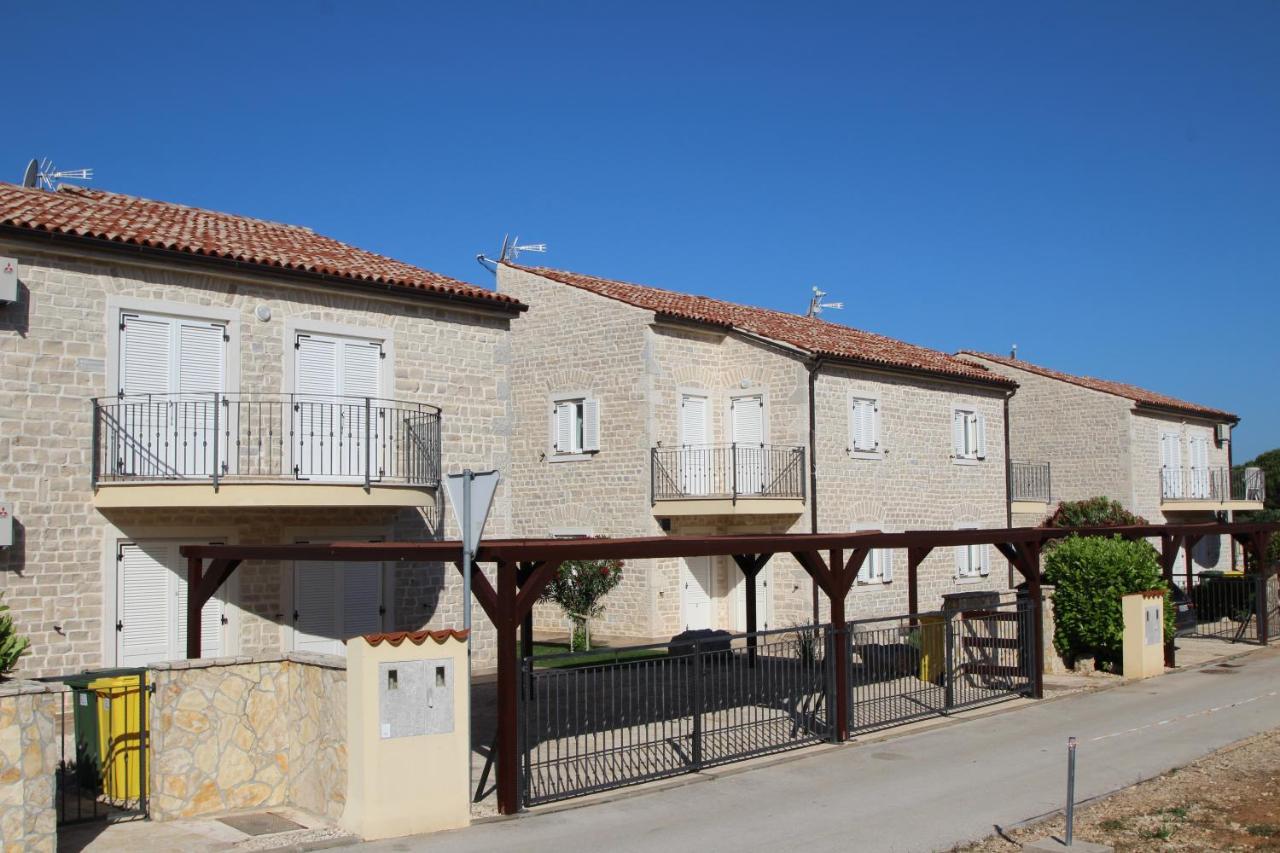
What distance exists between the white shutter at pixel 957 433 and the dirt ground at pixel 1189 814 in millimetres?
16395

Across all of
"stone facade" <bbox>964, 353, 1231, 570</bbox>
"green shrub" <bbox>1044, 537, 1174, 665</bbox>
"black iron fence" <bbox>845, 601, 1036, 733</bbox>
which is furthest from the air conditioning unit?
"stone facade" <bbox>964, 353, 1231, 570</bbox>

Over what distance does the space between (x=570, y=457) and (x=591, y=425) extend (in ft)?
2.92

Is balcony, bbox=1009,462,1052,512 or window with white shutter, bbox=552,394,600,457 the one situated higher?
window with white shutter, bbox=552,394,600,457

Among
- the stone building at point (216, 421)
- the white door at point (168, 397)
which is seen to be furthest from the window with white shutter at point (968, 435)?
the white door at point (168, 397)

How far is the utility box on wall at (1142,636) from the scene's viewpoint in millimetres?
18016

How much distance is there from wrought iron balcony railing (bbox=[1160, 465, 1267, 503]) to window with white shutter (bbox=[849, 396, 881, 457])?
1372 centimetres

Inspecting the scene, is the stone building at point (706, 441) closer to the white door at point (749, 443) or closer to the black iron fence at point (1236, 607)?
the white door at point (749, 443)

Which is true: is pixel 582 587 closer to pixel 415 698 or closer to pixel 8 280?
pixel 8 280

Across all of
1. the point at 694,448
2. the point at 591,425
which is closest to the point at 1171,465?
the point at 694,448

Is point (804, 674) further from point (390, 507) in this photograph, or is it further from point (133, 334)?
point (133, 334)

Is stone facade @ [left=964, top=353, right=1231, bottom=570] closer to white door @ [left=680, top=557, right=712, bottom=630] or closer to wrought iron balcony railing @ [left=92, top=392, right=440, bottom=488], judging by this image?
white door @ [left=680, top=557, right=712, bottom=630]

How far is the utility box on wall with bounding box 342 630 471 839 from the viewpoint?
8812 mm

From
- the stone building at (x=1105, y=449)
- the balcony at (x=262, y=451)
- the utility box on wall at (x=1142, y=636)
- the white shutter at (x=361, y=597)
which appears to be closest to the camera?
the balcony at (x=262, y=451)

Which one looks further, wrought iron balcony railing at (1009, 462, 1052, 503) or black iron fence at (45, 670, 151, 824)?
wrought iron balcony railing at (1009, 462, 1052, 503)
